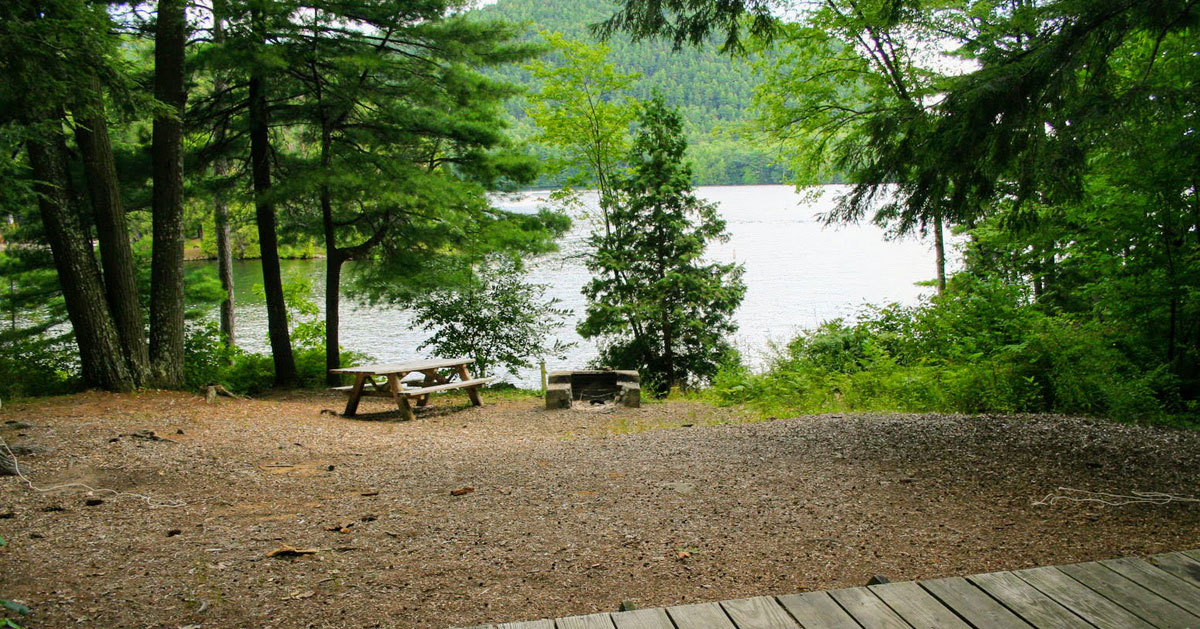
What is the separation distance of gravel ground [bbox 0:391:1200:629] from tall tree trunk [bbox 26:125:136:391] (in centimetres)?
189

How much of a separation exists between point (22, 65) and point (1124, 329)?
29.2 ft

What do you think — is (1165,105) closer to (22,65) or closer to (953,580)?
(953,580)

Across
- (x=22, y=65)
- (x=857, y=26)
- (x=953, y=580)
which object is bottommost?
(x=953, y=580)

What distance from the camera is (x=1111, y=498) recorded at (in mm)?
3688

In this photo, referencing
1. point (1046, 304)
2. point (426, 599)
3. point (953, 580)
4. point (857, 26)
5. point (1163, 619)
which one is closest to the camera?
point (1163, 619)

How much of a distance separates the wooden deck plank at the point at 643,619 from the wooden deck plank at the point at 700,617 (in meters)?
0.03

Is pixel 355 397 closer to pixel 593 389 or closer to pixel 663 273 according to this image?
pixel 593 389

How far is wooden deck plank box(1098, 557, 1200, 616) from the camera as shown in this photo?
2166mm

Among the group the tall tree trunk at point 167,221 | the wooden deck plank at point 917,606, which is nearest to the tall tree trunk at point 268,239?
the tall tree trunk at point 167,221

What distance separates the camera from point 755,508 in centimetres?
382

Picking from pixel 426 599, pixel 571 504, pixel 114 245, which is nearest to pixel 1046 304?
pixel 571 504

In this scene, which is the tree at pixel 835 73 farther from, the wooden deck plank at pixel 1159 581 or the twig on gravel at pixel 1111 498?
the wooden deck plank at pixel 1159 581

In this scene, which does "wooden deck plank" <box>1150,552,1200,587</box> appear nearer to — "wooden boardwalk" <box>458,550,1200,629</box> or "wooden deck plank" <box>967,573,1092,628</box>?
"wooden boardwalk" <box>458,550,1200,629</box>

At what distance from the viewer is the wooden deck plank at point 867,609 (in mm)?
2109
